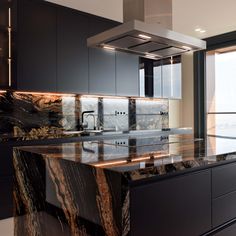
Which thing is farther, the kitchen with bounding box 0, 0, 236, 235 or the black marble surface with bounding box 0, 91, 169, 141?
the black marble surface with bounding box 0, 91, 169, 141

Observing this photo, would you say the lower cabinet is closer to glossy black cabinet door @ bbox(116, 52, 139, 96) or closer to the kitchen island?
the kitchen island

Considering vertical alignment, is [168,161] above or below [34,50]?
below

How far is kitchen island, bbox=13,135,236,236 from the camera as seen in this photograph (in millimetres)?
1201

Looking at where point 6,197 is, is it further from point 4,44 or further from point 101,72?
point 101,72

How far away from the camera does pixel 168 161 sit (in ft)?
4.50

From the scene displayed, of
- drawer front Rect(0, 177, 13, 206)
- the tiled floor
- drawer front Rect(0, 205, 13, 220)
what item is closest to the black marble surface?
drawer front Rect(0, 177, 13, 206)

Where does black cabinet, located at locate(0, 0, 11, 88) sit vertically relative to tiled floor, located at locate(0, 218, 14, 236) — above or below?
above

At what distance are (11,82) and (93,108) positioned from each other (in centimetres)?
158

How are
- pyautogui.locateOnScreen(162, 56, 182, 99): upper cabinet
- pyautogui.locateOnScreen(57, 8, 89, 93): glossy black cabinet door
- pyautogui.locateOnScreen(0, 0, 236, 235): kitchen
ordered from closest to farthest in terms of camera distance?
pyautogui.locateOnScreen(0, 0, 236, 235): kitchen, pyautogui.locateOnScreen(57, 8, 89, 93): glossy black cabinet door, pyautogui.locateOnScreen(162, 56, 182, 99): upper cabinet

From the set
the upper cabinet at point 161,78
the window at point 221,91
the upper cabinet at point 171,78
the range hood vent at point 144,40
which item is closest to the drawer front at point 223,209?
the range hood vent at point 144,40

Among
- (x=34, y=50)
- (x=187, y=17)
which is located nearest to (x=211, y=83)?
(x=187, y=17)

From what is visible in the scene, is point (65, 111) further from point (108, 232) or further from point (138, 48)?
point (108, 232)

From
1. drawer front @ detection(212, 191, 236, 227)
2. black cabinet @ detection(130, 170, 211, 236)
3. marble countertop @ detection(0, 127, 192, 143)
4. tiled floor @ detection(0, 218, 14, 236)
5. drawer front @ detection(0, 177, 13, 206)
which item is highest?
marble countertop @ detection(0, 127, 192, 143)

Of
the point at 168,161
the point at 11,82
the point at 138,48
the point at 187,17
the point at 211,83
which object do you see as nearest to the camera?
the point at 168,161
